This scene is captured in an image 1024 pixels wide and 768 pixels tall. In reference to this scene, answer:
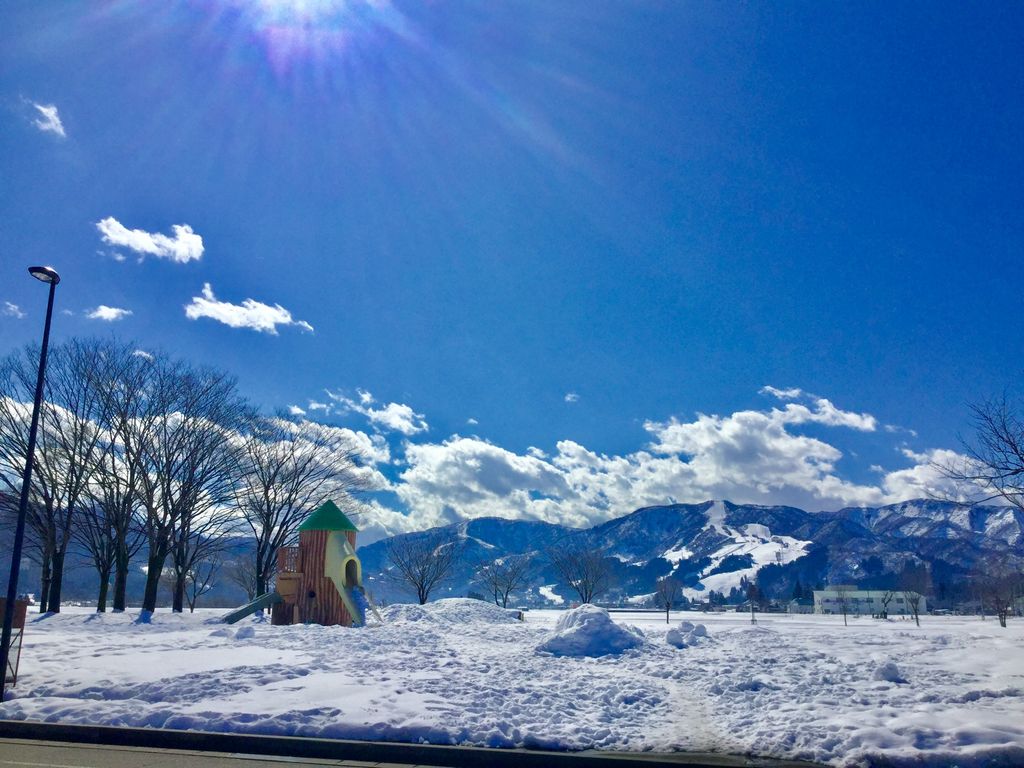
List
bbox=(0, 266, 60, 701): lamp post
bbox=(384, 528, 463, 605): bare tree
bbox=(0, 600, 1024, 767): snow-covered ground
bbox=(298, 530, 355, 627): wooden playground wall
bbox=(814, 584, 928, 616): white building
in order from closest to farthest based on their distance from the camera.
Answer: bbox=(0, 600, 1024, 767): snow-covered ground, bbox=(0, 266, 60, 701): lamp post, bbox=(298, 530, 355, 627): wooden playground wall, bbox=(384, 528, 463, 605): bare tree, bbox=(814, 584, 928, 616): white building

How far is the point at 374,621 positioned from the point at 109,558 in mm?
14848

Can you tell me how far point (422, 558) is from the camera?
184ft

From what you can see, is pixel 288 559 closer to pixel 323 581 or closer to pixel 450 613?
pixel 323 581

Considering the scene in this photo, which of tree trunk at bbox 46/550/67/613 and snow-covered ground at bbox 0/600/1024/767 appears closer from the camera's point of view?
snow-covered ground at bbox 0/600/1024/767

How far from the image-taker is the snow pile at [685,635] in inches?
870

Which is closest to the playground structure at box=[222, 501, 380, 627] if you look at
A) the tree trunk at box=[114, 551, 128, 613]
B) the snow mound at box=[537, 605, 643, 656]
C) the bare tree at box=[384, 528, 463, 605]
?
the tree trunk at box=[114, 551, 128, 613]

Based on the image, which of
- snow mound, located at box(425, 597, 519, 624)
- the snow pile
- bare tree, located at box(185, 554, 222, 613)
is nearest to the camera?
the snow pile

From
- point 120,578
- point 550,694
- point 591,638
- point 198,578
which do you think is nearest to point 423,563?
point 120,578

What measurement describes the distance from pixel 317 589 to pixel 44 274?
721 inches

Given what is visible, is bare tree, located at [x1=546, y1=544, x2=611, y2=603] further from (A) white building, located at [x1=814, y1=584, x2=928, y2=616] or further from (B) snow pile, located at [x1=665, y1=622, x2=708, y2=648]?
(A) white building, located at [x1=814, y1=584, x2=928, y2=616]

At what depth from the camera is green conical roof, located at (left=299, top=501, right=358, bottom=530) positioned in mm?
28891

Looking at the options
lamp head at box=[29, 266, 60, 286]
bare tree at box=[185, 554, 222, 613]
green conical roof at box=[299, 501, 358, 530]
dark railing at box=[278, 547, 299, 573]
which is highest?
lamp head at box=[29, 266, 60, 286]

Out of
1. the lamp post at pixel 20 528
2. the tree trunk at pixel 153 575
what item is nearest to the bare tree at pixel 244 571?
the tree trunk at pixel 153 575

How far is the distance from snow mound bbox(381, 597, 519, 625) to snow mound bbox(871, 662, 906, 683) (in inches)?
725
